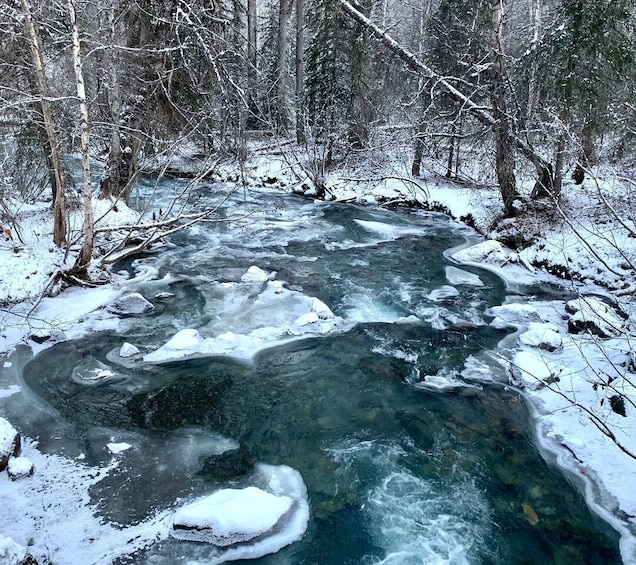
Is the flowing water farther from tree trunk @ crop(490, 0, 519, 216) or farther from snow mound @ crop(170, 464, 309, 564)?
tree trunk @ crop(490, 0, 519, 216)

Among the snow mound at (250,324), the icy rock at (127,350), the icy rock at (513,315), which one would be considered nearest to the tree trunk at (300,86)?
the snow mound at (250,324)

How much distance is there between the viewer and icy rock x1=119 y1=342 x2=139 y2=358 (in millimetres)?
7703

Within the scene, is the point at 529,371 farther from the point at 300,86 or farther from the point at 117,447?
the point at 300,86

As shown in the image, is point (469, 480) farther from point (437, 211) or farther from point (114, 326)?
point (437, 211)

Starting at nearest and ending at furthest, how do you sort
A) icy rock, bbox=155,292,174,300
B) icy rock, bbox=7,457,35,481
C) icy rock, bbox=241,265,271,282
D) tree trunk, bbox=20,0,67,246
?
icy rock, bbox=7,457,35,481, tree trunk, bbox=20,0,67,246, icy rock, bbox=155,292,174,300, icy rock, bbox=241,265,271,282

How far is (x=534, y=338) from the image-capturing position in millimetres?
8117

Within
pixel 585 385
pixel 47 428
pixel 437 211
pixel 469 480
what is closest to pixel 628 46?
pixel 437 211

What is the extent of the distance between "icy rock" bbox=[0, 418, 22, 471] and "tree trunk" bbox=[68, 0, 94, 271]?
4782 mm

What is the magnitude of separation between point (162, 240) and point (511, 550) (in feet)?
37.7

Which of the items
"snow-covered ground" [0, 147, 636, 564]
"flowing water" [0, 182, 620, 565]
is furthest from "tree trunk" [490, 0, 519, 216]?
"flowing water" [0, 182, 620, 565]

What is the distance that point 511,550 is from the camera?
4637 millimetres

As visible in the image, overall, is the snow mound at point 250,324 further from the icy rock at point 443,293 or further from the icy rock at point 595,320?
the icy rock at point 595,320

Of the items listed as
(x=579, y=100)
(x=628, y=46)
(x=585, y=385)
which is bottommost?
(x=585, y=385)

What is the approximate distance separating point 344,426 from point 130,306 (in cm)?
498
